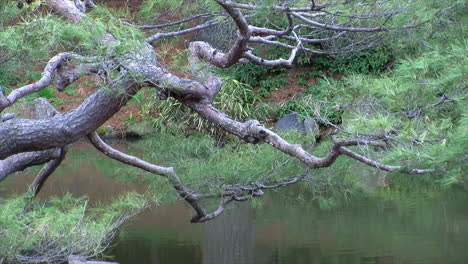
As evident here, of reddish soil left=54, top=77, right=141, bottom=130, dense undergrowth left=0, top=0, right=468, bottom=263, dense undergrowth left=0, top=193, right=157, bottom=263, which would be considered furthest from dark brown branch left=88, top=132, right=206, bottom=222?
reddish soil left=54, top=77, right=141, bottom=130

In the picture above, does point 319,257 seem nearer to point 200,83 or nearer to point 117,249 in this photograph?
point 117,249

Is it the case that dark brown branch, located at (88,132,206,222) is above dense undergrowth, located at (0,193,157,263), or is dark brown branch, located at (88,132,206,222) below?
below

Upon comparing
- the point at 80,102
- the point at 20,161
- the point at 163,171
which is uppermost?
the point at 20,161

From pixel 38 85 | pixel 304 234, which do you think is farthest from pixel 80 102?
pixel 38 85

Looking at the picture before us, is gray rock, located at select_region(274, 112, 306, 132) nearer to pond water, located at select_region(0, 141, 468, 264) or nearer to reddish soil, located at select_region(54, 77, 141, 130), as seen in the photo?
reddish soil, located at select_region(54, 77, 141, 130)

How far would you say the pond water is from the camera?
16.0 feet

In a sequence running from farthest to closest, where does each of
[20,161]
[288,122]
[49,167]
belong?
[288,122] → [49,167] → [20,161]

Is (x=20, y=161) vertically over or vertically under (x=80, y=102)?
over

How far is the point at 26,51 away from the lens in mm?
2770

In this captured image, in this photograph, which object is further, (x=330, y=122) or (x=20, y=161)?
(x=20, y=161)

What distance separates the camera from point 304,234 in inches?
211

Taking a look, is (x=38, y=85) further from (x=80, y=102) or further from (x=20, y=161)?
(x=80, y=102)

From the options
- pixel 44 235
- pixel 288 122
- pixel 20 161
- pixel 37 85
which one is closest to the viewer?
pixel 44 235

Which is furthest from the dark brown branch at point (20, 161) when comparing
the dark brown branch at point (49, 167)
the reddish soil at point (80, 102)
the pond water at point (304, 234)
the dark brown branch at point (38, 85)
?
the reddish soil at point (80, 102)
